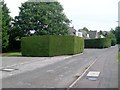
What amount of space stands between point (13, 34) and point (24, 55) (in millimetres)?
19250

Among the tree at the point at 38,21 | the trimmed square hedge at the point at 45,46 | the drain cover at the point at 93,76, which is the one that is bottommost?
the drain cover at the point at 93,76

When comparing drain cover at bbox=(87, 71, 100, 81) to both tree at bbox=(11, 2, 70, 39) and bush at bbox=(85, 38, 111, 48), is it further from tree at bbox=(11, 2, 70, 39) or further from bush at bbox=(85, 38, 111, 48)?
bush at bbox=(85, 38, 111, 48)

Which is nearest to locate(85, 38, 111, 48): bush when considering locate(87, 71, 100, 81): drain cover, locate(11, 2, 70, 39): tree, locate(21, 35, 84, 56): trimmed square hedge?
locate(11, 2, 70, 39): tree

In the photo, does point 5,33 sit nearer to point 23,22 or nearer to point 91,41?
point 23,22

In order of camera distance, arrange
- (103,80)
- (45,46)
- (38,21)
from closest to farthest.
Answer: (103,80) < (45,46) < (38,21)

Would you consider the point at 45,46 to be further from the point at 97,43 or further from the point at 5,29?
the point at 97,43

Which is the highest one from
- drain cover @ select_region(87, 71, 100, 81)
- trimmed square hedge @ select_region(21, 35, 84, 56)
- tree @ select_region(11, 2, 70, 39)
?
tree @ select_region(11, 2, 70, 39)

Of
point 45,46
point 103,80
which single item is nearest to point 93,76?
point 103,80

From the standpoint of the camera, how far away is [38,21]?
210 feet

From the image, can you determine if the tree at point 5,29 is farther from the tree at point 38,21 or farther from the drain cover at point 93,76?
the drain cover at point 93,76

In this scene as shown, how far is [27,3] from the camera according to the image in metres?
65.5

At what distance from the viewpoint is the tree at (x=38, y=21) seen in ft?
207

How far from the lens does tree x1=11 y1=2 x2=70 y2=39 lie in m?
63.0

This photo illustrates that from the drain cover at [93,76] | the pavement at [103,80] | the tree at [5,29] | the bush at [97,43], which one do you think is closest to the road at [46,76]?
the pavement at [103,80]
